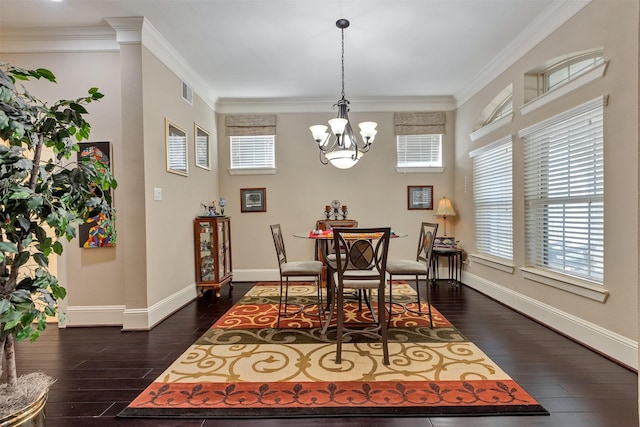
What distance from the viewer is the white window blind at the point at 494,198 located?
362 cm

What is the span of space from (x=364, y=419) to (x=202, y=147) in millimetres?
3953

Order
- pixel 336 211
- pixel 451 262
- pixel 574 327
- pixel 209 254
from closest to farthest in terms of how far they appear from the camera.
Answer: pixel 574 327 < pixel 209 254 < pixel 451 262 < pixel 336 211

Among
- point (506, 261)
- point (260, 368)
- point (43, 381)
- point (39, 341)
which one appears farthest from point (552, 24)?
point (39, 341)

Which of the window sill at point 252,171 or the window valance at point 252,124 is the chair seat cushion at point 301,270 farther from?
the window valance at point 252,124

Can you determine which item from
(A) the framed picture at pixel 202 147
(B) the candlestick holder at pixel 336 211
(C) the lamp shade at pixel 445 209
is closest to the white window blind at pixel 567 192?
(C) the lamp shade at pixel 445 209

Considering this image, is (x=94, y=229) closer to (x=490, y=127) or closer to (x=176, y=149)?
(x=176, y=149)

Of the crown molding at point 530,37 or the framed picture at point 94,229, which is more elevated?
the crown molding at point 530,37

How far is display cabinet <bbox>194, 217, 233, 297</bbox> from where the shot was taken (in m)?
4.04

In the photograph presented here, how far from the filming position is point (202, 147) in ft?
14.5

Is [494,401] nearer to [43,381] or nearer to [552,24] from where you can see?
[43,381]

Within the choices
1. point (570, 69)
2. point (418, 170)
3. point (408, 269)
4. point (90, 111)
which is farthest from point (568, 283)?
point (90, 111)

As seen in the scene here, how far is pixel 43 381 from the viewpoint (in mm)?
1351

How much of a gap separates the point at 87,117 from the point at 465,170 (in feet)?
15.8

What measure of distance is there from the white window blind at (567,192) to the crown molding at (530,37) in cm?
83
